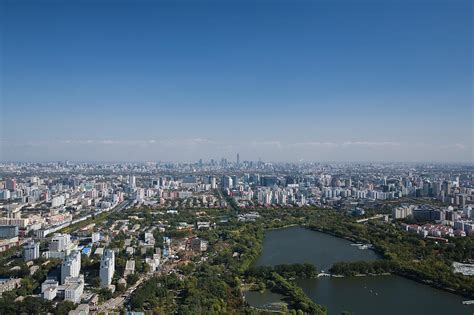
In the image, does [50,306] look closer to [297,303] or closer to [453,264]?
[297,303]

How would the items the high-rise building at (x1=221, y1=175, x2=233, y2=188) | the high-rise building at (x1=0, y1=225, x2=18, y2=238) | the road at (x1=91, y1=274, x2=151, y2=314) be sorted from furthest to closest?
1. the high-rise building at (x1=221, y1=175, x2=233, y2=188)
2. the high-rise building at (x1=0, y1=225, x2=18, y2=238)
3. the road at (x1=91, y1=274, x2=151, y2=314)

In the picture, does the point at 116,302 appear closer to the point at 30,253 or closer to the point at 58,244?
the point at 30,253

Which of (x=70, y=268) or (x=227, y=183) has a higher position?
(x=227, y=183)

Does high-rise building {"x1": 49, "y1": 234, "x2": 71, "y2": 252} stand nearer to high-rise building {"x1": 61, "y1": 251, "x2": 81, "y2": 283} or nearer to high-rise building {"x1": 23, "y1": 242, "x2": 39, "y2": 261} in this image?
high-rise building {"x1": 23, "y1": 242, "x2": 39, "y2": 261}

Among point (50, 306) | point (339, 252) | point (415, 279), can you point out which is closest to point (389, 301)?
point (415, 279)

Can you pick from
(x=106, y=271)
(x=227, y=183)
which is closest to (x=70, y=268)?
(x=106, y=271)

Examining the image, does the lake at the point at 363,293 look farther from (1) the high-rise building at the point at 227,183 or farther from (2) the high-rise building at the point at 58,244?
(1) the high-rise building at the point at 227,183

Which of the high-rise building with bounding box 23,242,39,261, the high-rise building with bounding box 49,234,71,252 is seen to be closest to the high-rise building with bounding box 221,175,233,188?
the high-rise building with bounding box 49,234,71,252

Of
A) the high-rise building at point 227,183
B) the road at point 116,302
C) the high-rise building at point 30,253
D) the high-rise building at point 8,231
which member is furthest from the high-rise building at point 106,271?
the high-rise building at point 227,183
